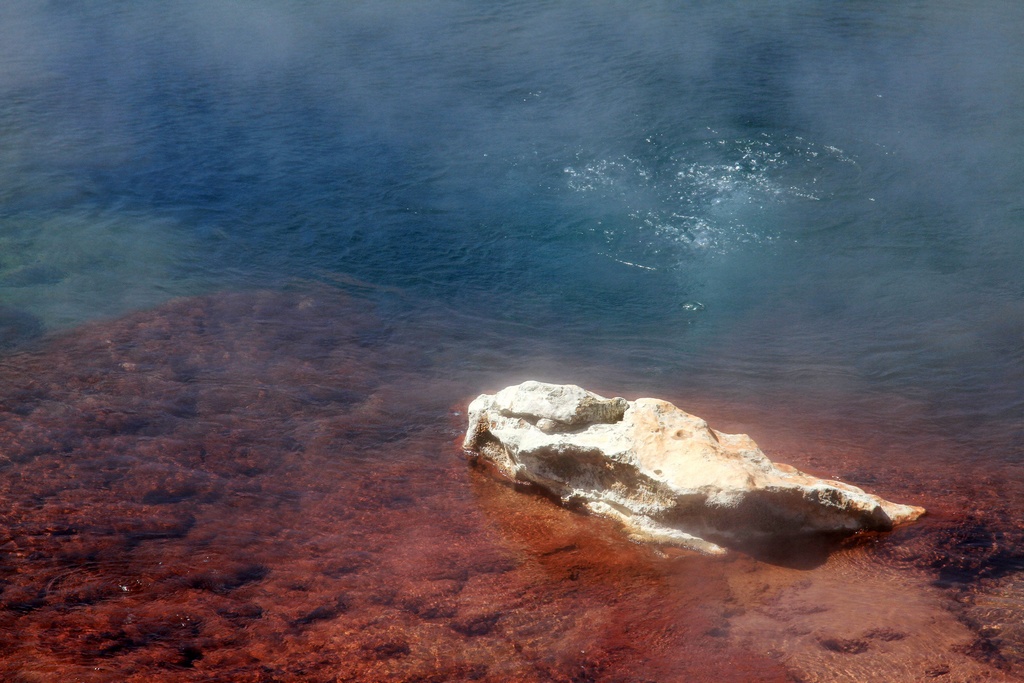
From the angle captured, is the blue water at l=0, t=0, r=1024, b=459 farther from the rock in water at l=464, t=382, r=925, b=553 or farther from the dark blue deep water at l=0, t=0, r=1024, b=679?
the rock in water at l=464, t=382, r=925, b=553

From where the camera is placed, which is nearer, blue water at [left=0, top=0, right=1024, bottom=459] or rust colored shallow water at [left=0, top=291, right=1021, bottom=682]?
rust colored shallow water at [left=0, top=291, right=1021, bottom=682]

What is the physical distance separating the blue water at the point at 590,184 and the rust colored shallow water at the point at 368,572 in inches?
64.2

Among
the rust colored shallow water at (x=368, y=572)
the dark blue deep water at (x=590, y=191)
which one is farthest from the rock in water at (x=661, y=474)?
the dark blue deep water at (x=590, y=191)

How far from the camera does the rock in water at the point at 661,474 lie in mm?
4176

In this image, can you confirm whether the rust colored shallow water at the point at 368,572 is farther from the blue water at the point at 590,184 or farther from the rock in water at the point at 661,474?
the blue water at the point at 590,184

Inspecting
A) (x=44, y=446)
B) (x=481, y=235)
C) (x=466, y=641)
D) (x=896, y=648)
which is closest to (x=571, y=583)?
(x=466, y=641)

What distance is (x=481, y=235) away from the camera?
339 inches

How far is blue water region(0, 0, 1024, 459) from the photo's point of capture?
6.97m

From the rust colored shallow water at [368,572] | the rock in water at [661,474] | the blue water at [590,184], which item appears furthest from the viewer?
the blue water at [590,184]

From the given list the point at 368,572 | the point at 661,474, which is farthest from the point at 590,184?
the point at 368,572

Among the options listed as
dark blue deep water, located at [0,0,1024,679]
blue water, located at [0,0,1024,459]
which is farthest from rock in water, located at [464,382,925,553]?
blue water, located at [0,0,1024,459]

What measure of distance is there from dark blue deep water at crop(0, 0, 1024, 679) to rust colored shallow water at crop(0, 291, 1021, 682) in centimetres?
129

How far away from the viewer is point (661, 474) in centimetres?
427

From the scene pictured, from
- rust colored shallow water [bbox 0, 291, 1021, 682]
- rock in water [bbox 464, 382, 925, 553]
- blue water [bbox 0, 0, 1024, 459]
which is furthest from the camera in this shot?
blue water [bbox 0, 0, 1024, 459]
